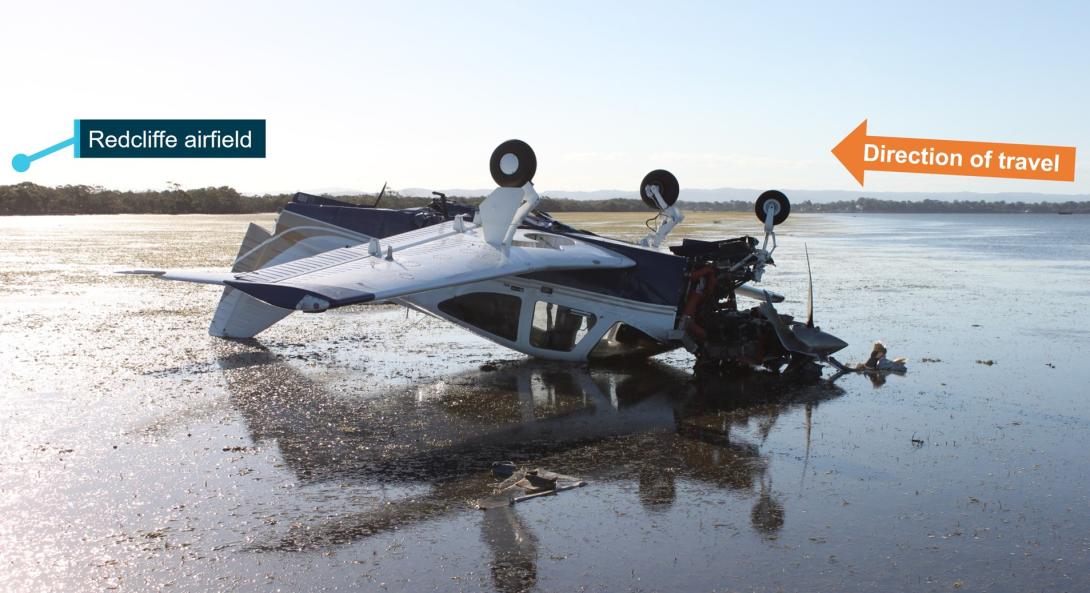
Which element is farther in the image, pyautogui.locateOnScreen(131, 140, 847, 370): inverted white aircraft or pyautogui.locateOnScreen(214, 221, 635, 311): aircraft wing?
pyautogui.locateOnScreen(131, 140, 847, 370): inverted white aircraft

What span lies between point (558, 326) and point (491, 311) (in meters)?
1.09

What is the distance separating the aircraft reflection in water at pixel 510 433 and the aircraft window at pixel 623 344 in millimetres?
300

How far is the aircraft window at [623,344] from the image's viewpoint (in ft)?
48.5

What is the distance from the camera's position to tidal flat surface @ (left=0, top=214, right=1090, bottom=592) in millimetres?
6777

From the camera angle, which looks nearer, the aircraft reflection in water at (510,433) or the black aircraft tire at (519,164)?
the aircraft reflection in water at (510,433)

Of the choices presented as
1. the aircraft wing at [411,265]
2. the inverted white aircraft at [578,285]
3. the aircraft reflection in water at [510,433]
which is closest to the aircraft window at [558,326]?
the inverted white aircraft at [578,285]

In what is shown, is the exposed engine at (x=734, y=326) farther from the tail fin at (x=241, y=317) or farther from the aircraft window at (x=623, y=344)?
the tail fin at (x=241, y=317)

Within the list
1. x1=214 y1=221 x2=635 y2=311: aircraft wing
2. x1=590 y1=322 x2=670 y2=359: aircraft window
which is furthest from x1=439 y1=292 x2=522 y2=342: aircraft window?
x1=590 y1=322 x2=670 y2=359: aircraft window

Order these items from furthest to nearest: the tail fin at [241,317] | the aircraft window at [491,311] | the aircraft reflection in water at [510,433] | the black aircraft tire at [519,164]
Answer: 1. the tail fin at [241,317]
2. the aircraft window at [491,311]
3. the black aircraft tire at [519,164]
4. the aircraft reflection in water at [510,433]

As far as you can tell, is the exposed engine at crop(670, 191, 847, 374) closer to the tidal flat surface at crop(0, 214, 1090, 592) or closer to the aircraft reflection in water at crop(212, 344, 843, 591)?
the aircraft reflection in water at crop(212, 344, 843, 591)

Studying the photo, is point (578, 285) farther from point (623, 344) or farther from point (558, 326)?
point (623, 344)

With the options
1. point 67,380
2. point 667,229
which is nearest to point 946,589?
point 667,229

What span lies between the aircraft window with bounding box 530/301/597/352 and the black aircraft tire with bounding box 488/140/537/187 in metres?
2.14

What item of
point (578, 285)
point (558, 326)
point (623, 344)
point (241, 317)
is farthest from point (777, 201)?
point (241, 317)
